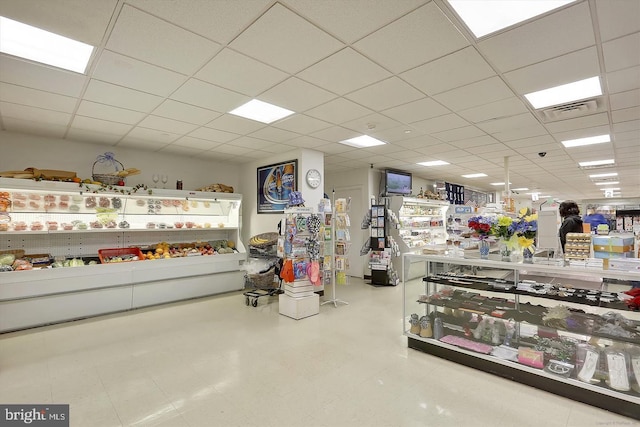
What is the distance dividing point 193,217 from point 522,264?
6007mm

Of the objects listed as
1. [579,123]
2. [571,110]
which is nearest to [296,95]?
[571,110]

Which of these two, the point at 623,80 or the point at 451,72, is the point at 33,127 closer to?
the point at 451,72

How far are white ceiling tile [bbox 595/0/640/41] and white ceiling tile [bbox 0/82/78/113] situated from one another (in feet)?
16.9

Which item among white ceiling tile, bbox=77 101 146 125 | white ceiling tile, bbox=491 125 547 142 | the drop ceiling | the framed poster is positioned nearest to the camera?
the drop ceiling

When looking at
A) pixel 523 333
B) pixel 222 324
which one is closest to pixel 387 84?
pixel 523 333

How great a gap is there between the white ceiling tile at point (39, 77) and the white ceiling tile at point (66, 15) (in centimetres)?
79

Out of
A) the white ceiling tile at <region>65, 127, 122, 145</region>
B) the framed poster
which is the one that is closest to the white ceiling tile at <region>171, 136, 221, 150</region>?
the white ceiling tile at <region>65, 127, 122, 145</region>

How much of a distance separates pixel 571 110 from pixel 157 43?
484cm

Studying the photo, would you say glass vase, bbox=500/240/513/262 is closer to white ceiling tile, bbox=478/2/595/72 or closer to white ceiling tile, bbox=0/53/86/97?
white ceiling tile, bbox=478/2/595/72

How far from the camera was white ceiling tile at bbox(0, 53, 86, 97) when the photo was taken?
9.00ft

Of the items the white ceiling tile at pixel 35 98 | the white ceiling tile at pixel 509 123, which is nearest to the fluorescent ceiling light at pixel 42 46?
the white ceiling tile at pixel 35 98

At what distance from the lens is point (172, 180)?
6621 millimetres

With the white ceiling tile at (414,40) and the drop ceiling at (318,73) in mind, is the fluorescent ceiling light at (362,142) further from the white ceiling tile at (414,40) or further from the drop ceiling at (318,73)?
the white ceiling tile at (414,40)

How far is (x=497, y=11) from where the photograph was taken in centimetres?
211
